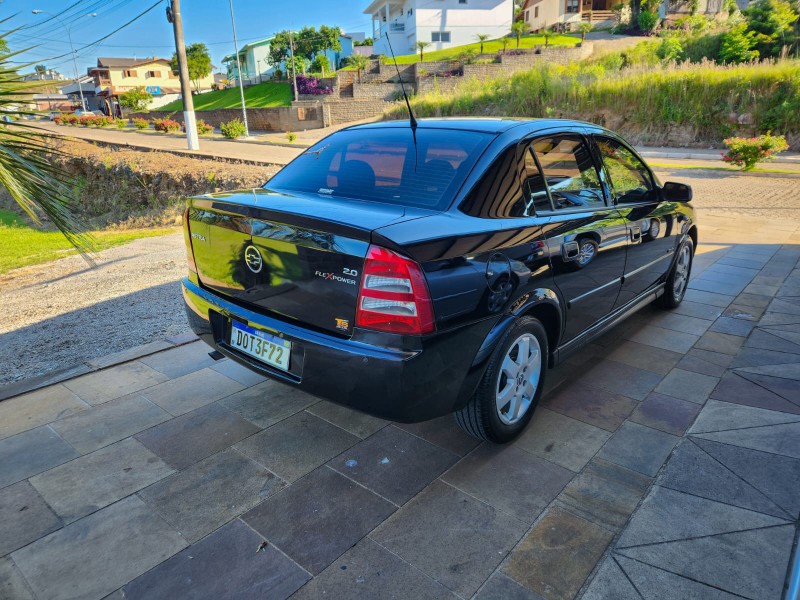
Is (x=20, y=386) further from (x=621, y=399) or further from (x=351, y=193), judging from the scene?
(x=621, y=399)

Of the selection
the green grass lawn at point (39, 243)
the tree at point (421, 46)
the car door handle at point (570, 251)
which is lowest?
the green grass lawn at point (39, 243)

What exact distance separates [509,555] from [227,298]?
1874mm

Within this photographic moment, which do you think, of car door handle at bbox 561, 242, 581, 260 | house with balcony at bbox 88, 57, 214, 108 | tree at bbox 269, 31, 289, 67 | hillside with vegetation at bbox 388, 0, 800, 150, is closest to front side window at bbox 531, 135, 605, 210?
car door handle at bbox 561, 242, 581, 260

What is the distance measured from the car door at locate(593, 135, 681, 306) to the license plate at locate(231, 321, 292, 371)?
2.46 metres

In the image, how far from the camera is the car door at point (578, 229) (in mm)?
2969

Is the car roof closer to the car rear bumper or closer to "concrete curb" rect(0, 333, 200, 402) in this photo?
the car rear bumper

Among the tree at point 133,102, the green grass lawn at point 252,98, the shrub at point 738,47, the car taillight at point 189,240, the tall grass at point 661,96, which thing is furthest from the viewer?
the tree at point 133,102

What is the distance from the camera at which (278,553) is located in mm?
2156

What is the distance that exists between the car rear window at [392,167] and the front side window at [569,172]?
A: 1.54 ft

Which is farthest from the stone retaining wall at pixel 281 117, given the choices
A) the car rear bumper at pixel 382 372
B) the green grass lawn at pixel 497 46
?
the car rear bumper at pixel 382 372

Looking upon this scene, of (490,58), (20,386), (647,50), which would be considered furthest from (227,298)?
(490,58)

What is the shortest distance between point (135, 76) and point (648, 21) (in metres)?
75.4

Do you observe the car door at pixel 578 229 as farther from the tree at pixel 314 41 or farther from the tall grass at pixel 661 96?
the tree at pixel 314 41

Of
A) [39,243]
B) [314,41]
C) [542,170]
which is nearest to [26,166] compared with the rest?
[542,170]
